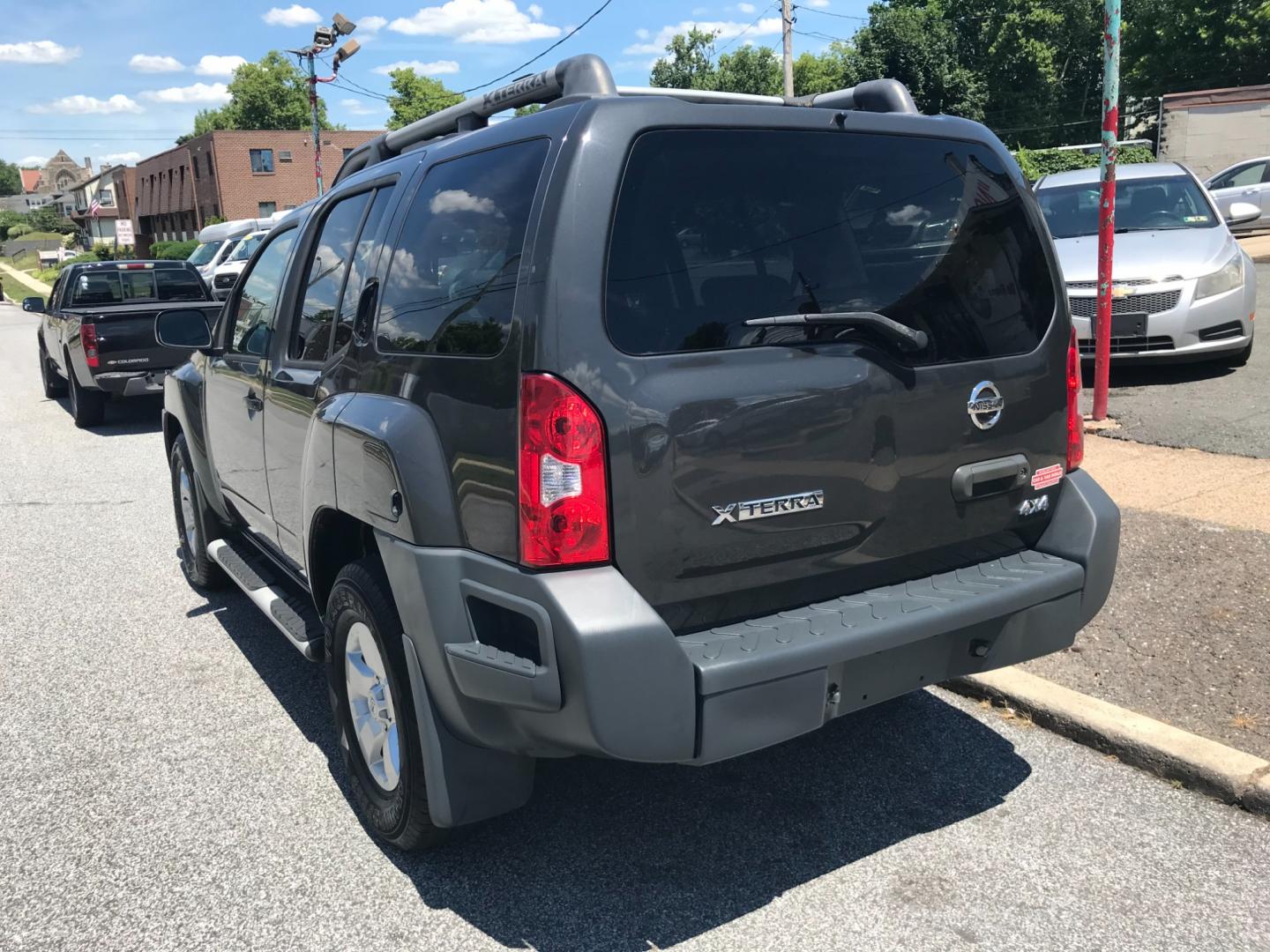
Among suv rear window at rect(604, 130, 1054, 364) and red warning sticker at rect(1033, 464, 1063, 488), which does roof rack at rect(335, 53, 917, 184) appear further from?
red warning sticker at rect(1033, 464, 1063, 488)

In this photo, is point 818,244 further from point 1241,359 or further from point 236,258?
point 236,258

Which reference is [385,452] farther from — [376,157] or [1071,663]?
[1071,663]

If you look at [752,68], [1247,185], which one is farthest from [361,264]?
[752,68]

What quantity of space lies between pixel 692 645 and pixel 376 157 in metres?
2.54

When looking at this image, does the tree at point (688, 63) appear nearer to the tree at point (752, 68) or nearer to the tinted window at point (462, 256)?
the tree at point (752, 68)

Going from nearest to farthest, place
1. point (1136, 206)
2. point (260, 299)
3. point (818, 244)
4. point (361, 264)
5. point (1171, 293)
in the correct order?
point (818, 244) → point (361, 264) → point (260, 299) → point (1171, 293) → point (1136, 206)

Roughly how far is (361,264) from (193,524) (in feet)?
9.45

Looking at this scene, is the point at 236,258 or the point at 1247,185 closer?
the point at 1247,185

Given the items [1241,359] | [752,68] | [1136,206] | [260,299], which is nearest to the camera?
[260,299]

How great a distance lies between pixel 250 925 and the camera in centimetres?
291

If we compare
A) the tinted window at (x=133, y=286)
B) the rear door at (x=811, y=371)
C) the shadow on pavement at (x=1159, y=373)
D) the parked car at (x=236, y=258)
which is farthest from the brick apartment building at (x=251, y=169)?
the rear door at (x=811, y=371)

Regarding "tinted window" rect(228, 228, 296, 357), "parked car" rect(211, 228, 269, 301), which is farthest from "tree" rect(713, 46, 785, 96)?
"tinted window" rect(228, 228, 296, 357)

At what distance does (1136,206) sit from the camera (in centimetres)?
1024

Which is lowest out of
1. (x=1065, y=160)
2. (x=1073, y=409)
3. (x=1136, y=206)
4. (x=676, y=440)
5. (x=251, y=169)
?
(x=1073, y=409)
